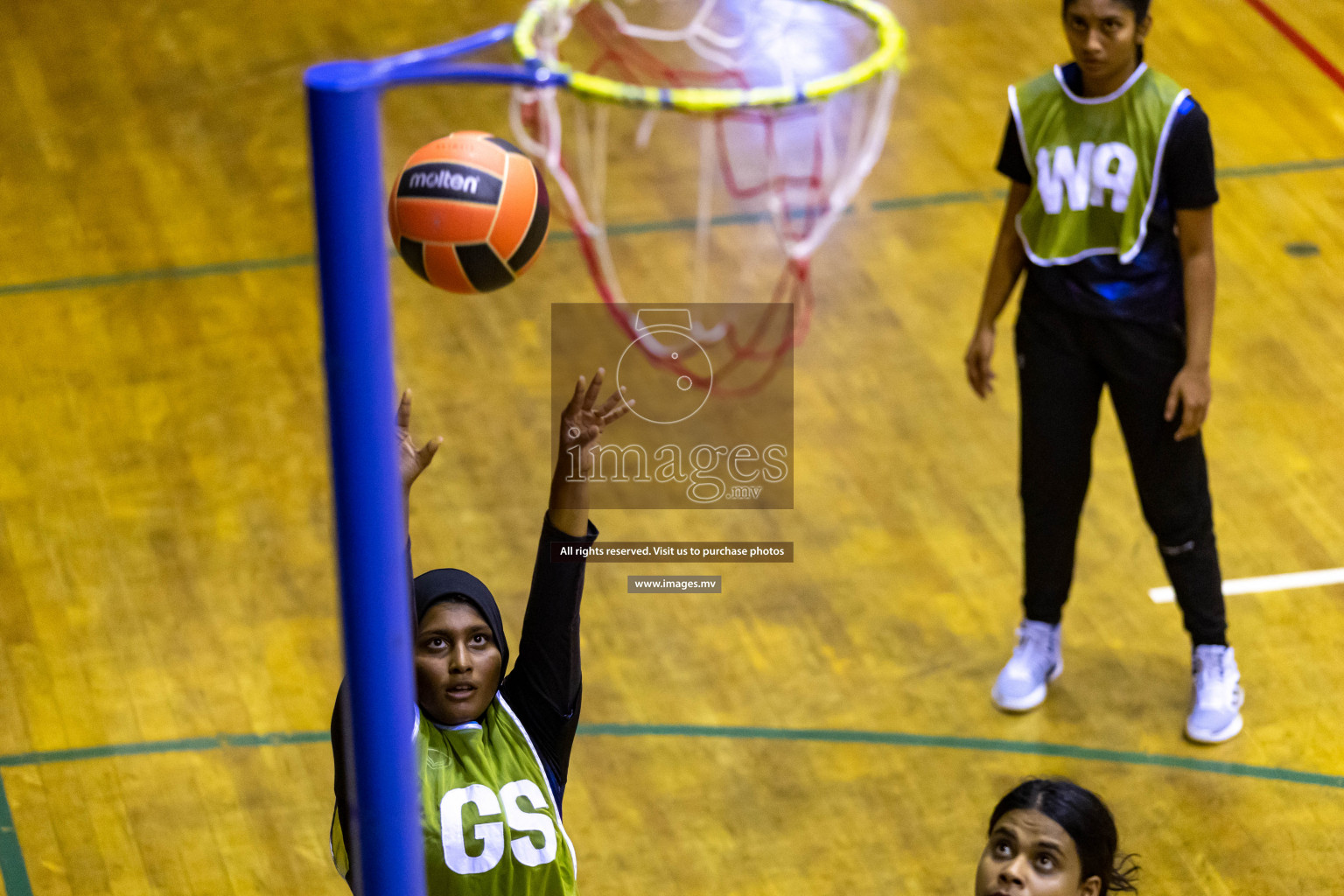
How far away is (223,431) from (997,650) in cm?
243

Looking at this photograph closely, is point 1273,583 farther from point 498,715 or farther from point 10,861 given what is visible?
point 10,861

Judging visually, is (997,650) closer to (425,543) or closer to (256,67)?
(425,543)

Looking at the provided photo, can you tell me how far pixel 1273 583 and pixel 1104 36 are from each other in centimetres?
173

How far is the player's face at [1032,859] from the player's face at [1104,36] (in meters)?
1.67

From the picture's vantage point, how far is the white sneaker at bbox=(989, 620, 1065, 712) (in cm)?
396

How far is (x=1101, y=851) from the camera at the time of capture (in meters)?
2.48

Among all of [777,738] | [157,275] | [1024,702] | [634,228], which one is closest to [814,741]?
[777,738]

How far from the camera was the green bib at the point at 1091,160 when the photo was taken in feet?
11.3

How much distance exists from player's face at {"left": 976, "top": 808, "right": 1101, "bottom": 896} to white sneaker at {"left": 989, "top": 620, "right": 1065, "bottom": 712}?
151 centimetres

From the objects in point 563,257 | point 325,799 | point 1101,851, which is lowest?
point 325,799

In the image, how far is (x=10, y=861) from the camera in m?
3.57

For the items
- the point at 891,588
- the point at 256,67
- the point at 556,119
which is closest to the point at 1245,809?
the point at 891,588
